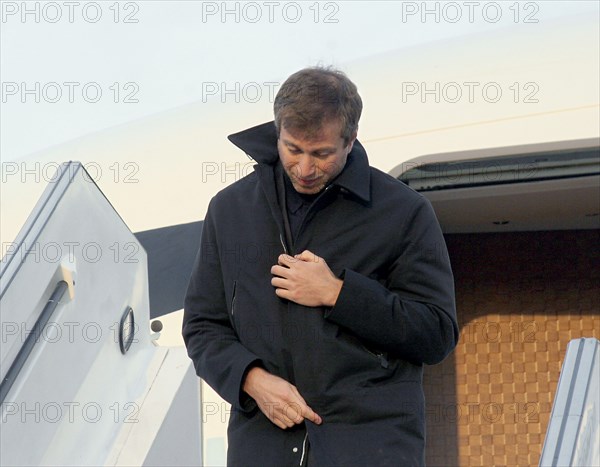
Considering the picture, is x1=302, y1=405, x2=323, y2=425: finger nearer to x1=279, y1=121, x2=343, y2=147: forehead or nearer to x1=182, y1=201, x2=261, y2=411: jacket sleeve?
x1=182, y1=201, x2=261, y2=411: jacket sleeve

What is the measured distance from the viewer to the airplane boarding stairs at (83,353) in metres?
2.51

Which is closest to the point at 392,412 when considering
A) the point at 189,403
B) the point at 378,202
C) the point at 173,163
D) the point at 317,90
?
the point at 378,202

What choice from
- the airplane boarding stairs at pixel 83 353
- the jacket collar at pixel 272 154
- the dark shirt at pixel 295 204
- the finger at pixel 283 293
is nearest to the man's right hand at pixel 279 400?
the finger at pixel 283 293

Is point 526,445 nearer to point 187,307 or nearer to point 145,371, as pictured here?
point 145,371

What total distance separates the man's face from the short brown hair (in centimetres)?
1

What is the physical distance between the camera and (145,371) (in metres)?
3.09

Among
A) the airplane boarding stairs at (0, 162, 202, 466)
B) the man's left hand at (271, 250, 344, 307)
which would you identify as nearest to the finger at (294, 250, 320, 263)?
the man's left hand at (271, 250, 344, 307)

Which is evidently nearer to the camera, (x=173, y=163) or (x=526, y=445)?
(x=173, y=163)

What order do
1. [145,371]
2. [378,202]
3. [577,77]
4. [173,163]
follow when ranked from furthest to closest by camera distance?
[173,163] → [577,77] → [145,371] → [378,202]

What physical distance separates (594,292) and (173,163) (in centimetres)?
254

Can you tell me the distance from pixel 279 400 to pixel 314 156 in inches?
16.8

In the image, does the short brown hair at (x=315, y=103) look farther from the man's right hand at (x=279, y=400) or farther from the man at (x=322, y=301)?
the man's right hand at (x=279, y=400)

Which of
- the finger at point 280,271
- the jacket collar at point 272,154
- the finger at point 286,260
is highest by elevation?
the jacket collar at point 272,154

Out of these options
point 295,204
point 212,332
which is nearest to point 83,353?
point 212,332
